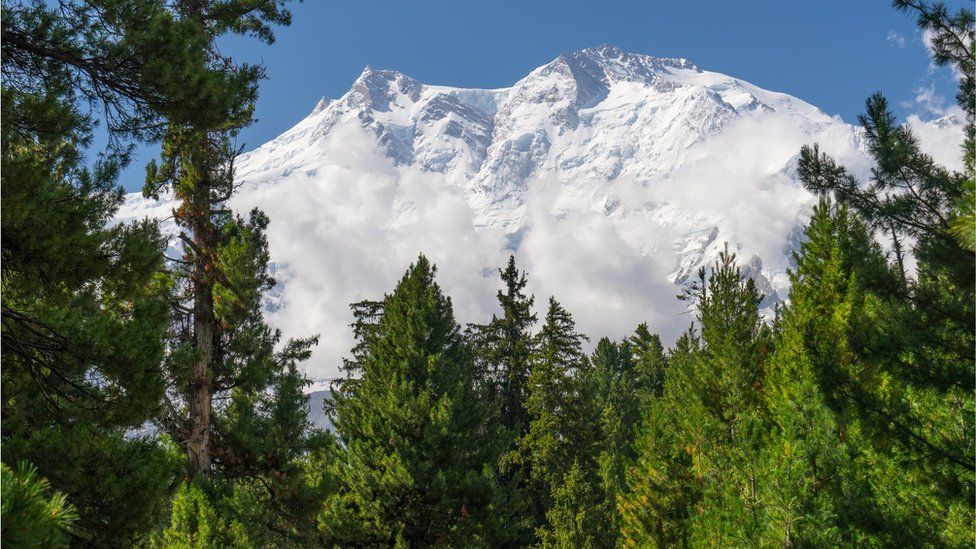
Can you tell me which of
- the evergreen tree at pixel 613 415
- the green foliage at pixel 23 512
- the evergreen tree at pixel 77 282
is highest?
the evergreen tree at pixel 613 415

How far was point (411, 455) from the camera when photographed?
708 inches

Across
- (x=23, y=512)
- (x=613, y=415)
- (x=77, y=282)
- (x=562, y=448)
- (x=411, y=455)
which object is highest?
(x=613, y=415)

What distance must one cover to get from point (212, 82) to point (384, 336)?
13345mm

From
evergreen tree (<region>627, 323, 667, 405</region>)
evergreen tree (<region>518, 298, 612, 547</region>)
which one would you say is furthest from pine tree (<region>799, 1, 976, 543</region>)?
evergreen tree (<region>627, 323, 667, 405</region>)

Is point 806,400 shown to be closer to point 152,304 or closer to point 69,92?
point 152,304

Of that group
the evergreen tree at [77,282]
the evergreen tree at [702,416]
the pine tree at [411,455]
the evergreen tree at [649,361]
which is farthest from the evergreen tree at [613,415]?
the evergreen tree at [77,282]

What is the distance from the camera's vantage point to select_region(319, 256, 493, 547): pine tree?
17.7 meters

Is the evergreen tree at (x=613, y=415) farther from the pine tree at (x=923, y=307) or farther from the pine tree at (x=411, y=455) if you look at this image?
the pine tree at (x=923, y=307)

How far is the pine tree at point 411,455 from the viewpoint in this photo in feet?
58.0

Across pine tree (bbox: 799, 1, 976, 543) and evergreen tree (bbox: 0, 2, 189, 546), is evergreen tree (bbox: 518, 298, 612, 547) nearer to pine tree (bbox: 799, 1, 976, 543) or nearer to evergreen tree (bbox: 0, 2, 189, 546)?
pine tree (bbox: 799, 1, 976, 543)

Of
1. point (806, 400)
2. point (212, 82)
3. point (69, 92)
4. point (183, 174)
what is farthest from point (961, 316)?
point (183, 174)

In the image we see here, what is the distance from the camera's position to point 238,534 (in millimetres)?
13867

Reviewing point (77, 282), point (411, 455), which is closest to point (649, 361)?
point (411, 455)

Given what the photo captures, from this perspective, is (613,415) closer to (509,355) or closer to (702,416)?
(509,355)
